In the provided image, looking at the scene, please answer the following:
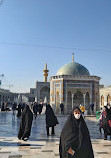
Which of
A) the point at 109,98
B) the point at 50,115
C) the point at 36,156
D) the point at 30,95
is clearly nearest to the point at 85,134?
the point at 36,156

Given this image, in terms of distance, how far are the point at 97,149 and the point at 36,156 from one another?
5.66 ft

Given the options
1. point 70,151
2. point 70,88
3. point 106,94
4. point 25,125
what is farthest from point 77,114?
point 106,94

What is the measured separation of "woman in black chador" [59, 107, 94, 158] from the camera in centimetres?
272

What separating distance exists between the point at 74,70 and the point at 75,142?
1855cm

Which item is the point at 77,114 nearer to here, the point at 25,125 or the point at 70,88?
the point at 25,125

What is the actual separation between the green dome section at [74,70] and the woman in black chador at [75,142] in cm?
1814

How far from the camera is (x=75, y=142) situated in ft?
9.14

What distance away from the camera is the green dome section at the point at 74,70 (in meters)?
21.0

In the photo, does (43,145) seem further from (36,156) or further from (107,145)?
(107,145)

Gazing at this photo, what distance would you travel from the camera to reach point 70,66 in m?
21.8

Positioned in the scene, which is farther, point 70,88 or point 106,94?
point 106,94

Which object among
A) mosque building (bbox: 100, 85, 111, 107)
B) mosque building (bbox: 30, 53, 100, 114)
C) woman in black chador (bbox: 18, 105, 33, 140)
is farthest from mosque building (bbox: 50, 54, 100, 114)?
mosque building (bbox: 100, 85, 111, 107)

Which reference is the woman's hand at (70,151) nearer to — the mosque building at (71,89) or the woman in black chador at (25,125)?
the woman in black chador at (25,125)

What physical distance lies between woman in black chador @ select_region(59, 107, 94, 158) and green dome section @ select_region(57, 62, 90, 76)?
1814cm
